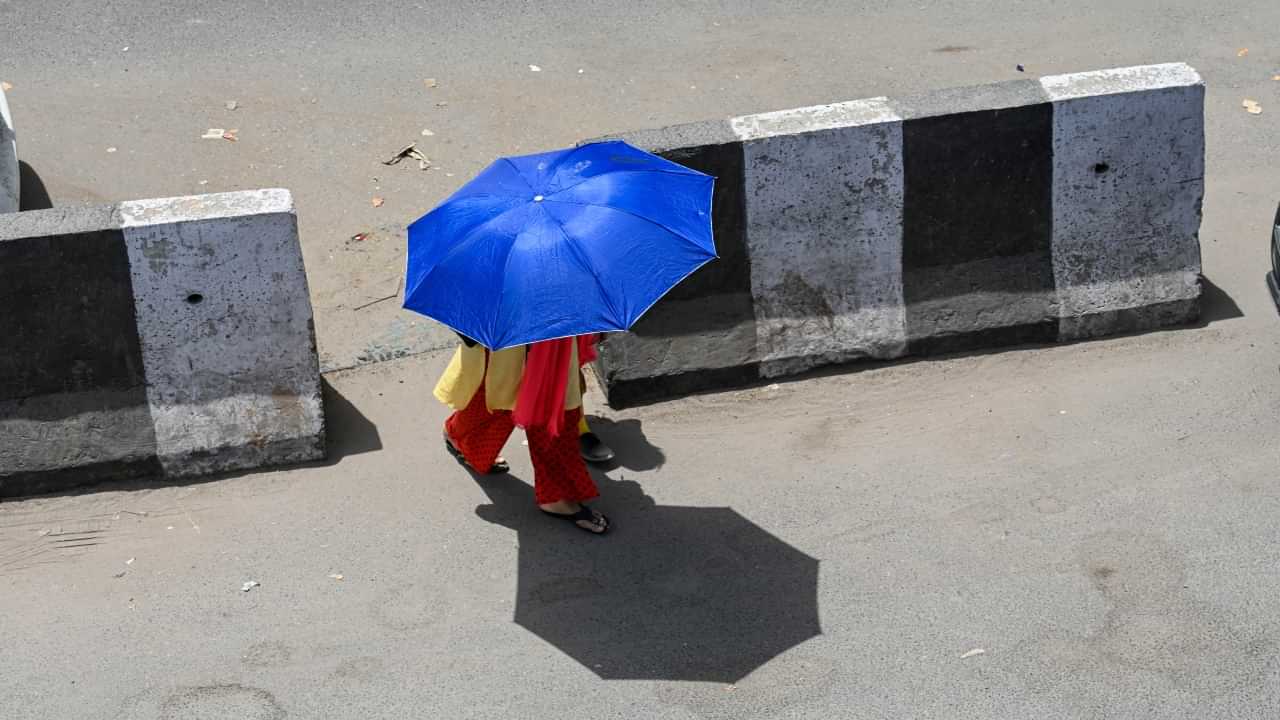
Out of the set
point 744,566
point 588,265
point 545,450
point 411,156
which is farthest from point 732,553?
point 411,156

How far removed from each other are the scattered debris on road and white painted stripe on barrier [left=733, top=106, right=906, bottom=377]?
2886 mm

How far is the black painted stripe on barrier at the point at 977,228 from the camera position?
6828mm

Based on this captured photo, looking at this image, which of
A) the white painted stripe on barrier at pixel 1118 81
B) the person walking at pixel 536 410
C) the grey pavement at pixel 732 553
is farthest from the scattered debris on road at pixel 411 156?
the white painted stripe on barrier at pixel 1118 81

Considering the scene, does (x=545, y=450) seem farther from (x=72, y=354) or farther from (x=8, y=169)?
(x=8, y=169)

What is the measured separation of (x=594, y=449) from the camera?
21.7 ft

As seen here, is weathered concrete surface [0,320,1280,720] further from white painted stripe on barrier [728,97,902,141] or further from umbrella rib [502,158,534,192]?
umbrella rib [502,158,534,192]

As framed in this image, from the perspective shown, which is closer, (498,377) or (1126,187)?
(498,377)

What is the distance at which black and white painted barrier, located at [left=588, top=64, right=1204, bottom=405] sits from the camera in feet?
22.2

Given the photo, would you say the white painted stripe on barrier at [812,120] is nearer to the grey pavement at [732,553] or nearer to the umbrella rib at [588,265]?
the grey pavement at [732,553]

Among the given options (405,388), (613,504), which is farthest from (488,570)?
(405,388)

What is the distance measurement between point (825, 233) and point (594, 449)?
58.2 inches

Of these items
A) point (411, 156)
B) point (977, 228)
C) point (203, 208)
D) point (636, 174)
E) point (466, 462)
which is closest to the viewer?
point (636, 174)

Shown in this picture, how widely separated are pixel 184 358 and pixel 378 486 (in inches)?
39.4

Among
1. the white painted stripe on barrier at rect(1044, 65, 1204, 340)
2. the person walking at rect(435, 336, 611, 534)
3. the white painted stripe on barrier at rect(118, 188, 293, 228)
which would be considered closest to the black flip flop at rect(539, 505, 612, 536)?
Result: the person walking at rect(435, 336, 611, 534)
